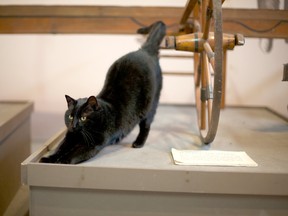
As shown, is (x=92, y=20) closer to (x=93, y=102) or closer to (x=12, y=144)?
(x=12, y=144)

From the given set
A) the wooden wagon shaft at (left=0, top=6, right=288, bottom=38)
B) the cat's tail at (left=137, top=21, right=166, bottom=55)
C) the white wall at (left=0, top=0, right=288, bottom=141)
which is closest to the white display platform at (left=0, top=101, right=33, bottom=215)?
the white wall at (left=0, top=0, right=288, bottom=141)

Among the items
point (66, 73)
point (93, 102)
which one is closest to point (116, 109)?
point (93, 102)

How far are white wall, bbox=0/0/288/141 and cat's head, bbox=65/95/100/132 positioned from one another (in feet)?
3.35

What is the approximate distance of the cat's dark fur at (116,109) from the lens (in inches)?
38.1

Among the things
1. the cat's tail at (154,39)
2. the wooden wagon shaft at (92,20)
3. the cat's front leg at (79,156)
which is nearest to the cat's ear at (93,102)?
the cat's front leg at (79,156)

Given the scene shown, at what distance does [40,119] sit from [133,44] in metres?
0.73

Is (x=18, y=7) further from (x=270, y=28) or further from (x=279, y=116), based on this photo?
(x=279, y=116)

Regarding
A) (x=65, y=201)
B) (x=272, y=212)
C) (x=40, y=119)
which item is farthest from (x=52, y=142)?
(x=40, y=119)

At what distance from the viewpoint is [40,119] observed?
2051mm

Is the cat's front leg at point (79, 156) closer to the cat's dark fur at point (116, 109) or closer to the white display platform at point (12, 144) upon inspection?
the cat's dark fur at point (116, 109)

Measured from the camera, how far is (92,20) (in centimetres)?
169

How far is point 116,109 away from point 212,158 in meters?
0.34

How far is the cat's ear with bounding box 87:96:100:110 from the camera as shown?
95 centimetres

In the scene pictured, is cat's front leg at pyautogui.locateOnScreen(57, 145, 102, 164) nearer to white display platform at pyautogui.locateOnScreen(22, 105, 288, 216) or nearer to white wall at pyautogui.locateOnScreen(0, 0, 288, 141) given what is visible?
white display platform at pyautogui.locateOnScreen(22, 105, 288, 216)
